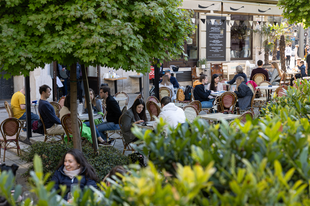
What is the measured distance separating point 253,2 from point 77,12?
7307 millimetres

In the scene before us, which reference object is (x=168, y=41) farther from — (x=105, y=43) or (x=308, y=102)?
(x=308, y=102)

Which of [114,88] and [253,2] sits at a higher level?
[253,2]

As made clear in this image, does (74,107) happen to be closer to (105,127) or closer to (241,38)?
(105,127)

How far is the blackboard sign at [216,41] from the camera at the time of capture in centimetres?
2011

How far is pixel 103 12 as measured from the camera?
4.31 metres

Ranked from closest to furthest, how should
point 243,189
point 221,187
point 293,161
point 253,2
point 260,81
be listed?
1. point 243,189
2. point 221,187
3. point 293,161
4. point 253,2
5. point 260,81

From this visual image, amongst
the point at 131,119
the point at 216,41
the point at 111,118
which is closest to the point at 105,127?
the point at 111,118

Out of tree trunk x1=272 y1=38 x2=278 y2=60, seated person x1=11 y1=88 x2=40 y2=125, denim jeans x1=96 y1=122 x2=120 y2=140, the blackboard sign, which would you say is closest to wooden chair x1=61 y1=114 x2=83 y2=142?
denim jeans x1=96 y1=122 x2=120 y2=140

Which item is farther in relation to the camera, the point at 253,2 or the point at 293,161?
the point at 253,2

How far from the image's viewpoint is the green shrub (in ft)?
17.7

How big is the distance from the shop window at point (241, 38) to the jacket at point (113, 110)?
15.2 meters

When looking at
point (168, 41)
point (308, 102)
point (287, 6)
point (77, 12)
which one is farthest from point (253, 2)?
point (77, 12)

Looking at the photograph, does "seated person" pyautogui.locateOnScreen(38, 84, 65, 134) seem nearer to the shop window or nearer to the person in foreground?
the person in foreground

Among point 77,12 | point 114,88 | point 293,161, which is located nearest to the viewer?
point 293,161
